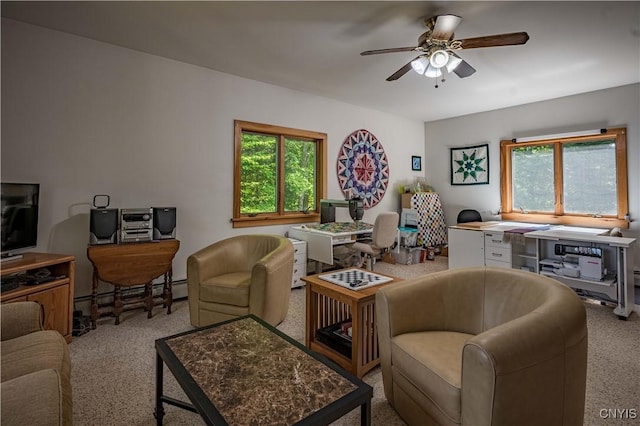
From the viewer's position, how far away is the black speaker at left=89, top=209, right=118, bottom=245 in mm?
2666

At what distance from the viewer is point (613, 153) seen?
4.10 metres

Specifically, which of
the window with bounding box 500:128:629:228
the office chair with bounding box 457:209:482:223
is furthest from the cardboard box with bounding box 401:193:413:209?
the window with bounding box 500:128:629:228

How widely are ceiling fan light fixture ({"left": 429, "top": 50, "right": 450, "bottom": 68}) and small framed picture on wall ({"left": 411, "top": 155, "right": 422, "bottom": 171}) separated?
3510mm

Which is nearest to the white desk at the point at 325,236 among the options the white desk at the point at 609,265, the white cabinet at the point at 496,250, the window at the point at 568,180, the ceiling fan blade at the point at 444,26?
the white cabinet at the point at 496,250

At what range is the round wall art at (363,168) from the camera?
4820mm

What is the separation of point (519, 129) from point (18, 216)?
244 inches

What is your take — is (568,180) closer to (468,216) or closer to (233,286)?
(468,216)

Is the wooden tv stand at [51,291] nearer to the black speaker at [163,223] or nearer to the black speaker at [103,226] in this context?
the black speaker at [103,226]

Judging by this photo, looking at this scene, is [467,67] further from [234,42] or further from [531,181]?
[531,181]

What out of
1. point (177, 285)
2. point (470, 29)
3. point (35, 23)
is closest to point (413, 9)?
point (470, 29)

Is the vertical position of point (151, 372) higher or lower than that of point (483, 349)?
lower

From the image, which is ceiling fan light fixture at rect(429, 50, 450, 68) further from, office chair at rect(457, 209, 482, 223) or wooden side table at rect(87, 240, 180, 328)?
office chair at rect(457, 209, 482, 223)

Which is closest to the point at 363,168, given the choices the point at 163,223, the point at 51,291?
the point at 163,223

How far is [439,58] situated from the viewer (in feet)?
8.15
